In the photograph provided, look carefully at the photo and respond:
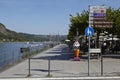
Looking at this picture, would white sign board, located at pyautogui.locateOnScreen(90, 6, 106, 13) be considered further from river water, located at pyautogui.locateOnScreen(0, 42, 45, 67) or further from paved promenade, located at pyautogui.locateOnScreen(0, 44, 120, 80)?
river water, located at pyautogui.locateOnScreen(0, 42, 45, 67)

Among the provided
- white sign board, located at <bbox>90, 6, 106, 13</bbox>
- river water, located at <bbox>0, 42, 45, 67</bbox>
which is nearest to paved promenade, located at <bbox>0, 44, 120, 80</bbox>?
river water, located at <bbox>0, 42, 45, 67</bbox>

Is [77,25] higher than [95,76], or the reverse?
[77,25]

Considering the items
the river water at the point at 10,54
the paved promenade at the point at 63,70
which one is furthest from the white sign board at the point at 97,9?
the river water at the point at 10,54

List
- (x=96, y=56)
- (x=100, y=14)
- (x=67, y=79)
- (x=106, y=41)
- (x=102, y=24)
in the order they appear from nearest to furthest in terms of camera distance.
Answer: (x=67, y=79), (x=100, y=14), (x=102, y=24), (x=96, y=56), (x=106, y=41)

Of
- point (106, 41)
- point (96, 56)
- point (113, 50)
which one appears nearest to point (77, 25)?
point (96, 56)

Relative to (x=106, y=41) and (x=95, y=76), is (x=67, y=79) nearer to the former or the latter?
(x=95, y=76)

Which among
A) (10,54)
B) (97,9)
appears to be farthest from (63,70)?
(10,54)

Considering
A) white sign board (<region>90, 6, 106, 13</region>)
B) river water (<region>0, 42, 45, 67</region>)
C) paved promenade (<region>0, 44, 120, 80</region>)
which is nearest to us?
paved promenade (<region>0, 44, 120, 80</region>)

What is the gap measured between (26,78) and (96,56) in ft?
54.0

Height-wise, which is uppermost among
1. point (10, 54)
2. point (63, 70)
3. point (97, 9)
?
point (97, 9)

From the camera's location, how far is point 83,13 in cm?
3669

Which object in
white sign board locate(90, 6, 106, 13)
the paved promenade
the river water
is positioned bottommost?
the paved promenade

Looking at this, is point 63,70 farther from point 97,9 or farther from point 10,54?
point 10,54

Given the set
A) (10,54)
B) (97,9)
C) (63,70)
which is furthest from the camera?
(10,54)
